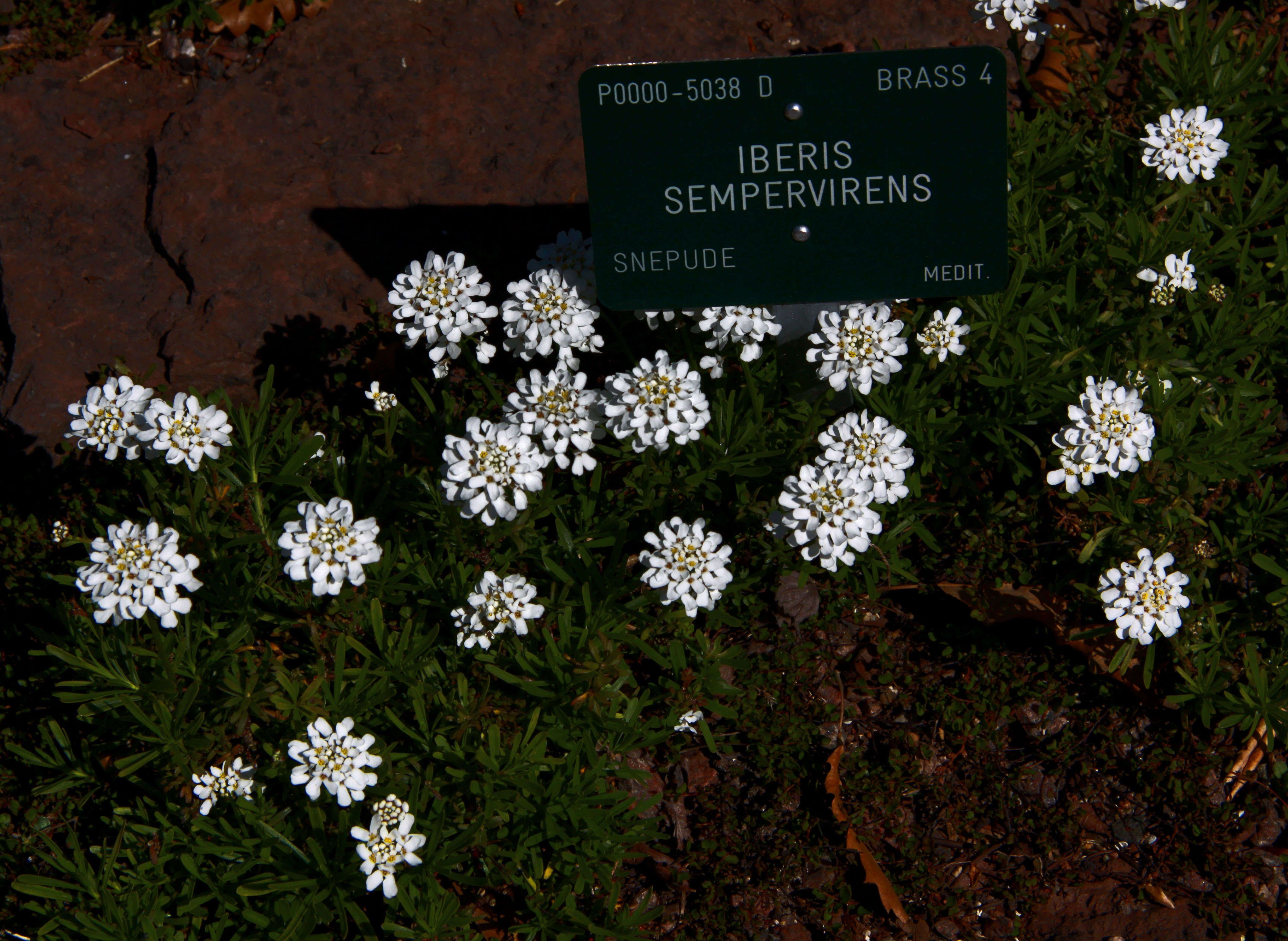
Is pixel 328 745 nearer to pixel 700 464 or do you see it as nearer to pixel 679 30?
pixel 700 464

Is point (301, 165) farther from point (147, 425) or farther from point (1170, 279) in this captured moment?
point (1170, 279)

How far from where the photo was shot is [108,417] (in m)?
4.05

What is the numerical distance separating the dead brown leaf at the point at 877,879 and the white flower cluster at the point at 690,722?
0.79 m

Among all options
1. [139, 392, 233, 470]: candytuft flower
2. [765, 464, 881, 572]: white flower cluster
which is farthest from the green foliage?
[765, 464, 881, 572]: white flower cluster

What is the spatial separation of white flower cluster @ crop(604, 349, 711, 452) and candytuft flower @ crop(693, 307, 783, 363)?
375mm

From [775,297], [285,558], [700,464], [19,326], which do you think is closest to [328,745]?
[285,558]

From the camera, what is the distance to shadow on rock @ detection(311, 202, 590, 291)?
5375mm

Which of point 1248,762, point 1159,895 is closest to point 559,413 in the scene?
point 1159,895

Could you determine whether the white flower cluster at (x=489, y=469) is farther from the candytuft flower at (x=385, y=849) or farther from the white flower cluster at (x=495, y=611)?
the candytuft flower at (x=385, y=849)

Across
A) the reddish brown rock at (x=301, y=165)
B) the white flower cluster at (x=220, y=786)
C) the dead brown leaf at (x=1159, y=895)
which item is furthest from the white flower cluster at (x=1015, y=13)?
the white flower cluster at (x=220, y=786)

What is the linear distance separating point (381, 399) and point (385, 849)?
1.91 m

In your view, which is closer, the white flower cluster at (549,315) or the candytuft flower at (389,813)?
the candytuft flower at (389,813)

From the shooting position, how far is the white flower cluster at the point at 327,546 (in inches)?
146

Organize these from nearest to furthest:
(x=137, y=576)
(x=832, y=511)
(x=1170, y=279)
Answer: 1. (x=137, y=576)
2. (x=832, y=511)
3. (x=1170, y=279)
